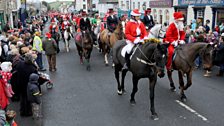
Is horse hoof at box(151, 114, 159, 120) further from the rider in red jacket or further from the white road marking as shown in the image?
the rider in red jacket

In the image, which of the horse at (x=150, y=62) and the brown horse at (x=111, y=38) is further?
the brown horse at (x=111, y=38)

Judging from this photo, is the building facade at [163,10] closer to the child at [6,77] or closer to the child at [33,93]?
the child at [33,93]

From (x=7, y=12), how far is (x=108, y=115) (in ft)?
90.2

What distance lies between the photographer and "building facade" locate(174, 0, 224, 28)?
72.2 ft

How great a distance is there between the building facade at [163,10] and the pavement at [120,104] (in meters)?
18.0

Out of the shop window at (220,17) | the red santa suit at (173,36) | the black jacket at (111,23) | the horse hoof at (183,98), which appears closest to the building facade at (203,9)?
the shop window at (220,17)

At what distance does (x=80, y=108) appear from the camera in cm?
859

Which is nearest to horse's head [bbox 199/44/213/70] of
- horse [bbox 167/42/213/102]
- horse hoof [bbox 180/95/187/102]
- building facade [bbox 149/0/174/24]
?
horse [bbox 167/42/213/102]

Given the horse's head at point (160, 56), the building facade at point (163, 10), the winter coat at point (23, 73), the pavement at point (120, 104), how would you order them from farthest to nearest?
the building facade at point (163, 10), the winter coat at point (23, 73), the pavement at point (120, 104), the horse's head at point (160, 56)

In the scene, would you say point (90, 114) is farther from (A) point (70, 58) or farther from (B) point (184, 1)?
(B) point (184, 1)

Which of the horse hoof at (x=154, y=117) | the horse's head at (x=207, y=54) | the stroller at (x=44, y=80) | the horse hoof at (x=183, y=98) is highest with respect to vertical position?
the horse's head at (x=207, y=54)

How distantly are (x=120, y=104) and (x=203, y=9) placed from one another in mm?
17878

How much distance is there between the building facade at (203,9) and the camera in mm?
22000

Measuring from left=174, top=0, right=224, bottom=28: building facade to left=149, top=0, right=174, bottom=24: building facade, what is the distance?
39.0 inches
